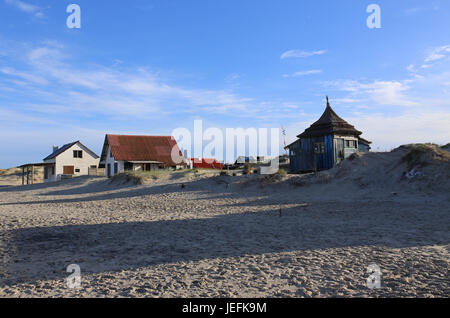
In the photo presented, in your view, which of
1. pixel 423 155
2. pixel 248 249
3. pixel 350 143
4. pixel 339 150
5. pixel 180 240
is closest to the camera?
pixel 248 249

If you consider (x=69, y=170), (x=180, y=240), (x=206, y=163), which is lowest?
(x=180, y=240)

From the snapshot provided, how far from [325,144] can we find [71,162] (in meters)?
31.9

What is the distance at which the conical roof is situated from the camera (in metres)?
22.0

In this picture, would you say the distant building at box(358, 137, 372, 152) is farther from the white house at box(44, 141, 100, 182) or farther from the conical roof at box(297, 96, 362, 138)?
the white house at box(44, 141, 100, 182)

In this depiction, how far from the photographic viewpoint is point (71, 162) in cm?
4097

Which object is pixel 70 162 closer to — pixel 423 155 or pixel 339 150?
pixel 339 150

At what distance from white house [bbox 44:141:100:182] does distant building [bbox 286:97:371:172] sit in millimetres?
28207

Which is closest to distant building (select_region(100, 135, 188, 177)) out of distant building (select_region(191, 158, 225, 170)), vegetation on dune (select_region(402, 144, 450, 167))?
distant building (select_region(191, 158, 225, 170))

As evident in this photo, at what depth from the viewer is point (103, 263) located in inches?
223

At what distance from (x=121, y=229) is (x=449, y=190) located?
465 inches

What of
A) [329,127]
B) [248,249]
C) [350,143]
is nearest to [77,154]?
[329,127]

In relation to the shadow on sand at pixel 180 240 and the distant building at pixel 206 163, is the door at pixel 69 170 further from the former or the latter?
the shadow on sand at pixel 180 240

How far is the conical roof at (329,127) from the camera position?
22.0 m

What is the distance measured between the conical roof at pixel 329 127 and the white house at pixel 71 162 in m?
29.1
